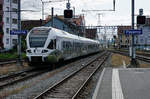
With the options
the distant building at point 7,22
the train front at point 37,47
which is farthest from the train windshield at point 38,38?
the distant building at point 7,22

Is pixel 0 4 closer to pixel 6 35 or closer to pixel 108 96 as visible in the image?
pixel 6 35

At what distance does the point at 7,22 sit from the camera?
68500 mm

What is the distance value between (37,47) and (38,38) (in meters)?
0.71

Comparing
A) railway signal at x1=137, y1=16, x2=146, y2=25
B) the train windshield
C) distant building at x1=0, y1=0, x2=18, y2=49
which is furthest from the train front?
distant building at x1=0, y1=0, x2=18, y2=49

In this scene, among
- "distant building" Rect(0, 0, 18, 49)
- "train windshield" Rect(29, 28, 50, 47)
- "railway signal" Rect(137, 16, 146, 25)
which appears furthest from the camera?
"distant building" Rect(0, 0, 18, 49)

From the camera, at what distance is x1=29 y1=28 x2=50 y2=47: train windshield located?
2178 centimetres

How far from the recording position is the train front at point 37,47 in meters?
21.4

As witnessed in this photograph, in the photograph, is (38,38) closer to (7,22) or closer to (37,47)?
(37,47)

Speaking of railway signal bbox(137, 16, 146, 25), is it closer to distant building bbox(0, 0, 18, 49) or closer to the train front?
the train front

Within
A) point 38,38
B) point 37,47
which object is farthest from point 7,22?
point 37,47

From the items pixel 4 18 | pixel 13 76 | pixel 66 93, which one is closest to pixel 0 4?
pixel 4 18

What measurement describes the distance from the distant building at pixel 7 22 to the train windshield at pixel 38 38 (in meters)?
41.3

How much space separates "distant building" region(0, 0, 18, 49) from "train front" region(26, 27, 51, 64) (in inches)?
1629

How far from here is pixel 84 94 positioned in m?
11.9
